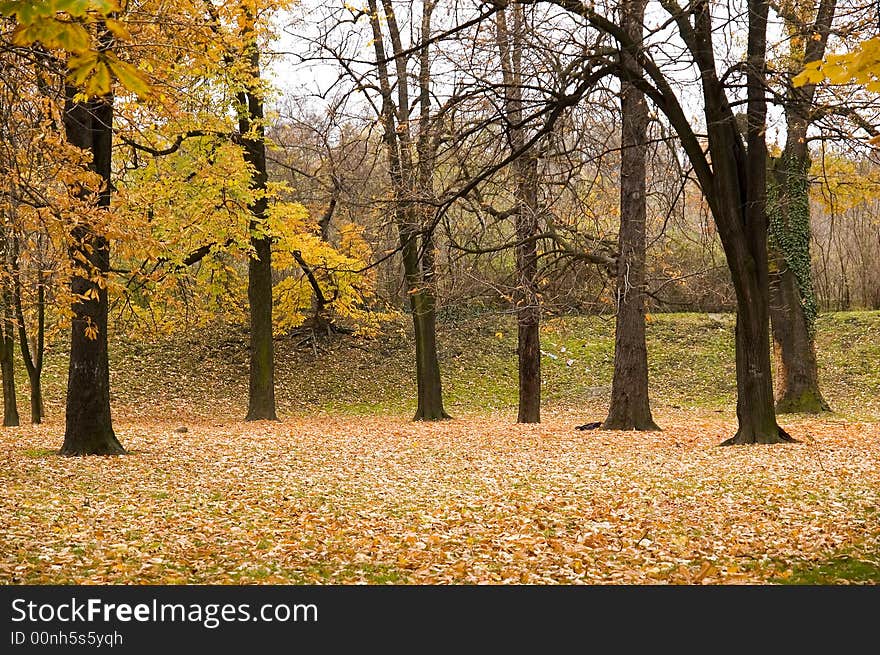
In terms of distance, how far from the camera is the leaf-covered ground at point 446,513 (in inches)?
208

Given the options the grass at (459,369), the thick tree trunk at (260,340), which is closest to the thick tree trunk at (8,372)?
the grass at (459,369)

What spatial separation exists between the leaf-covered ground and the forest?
1.9 inches

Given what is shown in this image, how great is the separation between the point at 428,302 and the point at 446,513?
39.6 ft

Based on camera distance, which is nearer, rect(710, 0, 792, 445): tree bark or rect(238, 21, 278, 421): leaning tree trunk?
rect(710, 0, 792, 445): tree bark

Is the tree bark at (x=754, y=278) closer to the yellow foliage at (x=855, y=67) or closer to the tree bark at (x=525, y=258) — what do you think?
the tree bark at (x=525, y=258)

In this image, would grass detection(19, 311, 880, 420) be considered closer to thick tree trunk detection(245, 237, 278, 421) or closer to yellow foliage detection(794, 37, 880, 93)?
thick tree trunk detection(245, 237, 278, 421)

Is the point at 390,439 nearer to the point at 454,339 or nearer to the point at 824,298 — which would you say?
the point at 454,339

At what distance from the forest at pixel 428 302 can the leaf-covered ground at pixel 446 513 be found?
0.05 meters

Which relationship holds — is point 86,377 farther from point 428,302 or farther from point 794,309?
point 794,309

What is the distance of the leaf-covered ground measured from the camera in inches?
208

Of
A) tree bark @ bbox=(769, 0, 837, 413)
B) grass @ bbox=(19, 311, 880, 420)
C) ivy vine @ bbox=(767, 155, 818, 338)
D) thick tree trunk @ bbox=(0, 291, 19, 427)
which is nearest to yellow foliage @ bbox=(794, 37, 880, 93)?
tree bark @ bbox=(769, 0, 837, 413)

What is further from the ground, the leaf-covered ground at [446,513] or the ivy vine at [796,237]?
the ivy vine at [796,237]

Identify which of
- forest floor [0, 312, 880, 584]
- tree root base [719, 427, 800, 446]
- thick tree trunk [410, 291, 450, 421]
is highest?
thick tree trunk [410, 291, 450, 421]

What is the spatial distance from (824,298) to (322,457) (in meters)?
24.4
